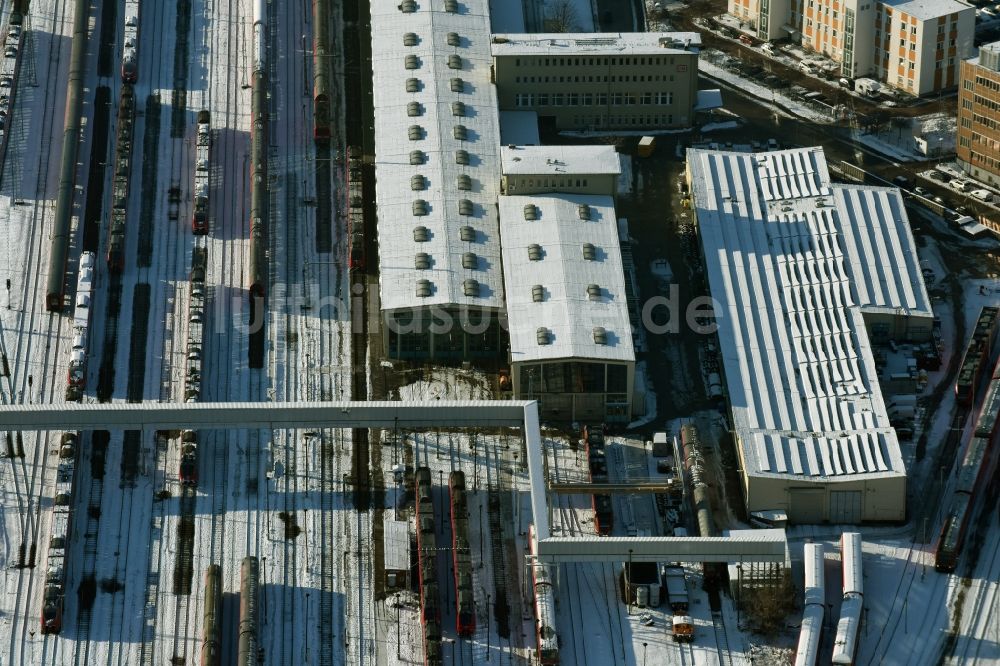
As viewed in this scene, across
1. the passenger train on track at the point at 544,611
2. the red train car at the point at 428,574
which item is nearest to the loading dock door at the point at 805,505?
the passenger train on track at the point at 544,611

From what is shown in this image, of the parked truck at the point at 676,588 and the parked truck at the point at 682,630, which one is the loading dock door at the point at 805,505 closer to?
the parked truck at the point at 676,588

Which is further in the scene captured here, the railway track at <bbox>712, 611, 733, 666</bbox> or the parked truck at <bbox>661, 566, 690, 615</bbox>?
the parked truck at <bbox>661, 566, 690, 615</bbox>

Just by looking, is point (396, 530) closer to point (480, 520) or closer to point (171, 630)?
point (480, 520)

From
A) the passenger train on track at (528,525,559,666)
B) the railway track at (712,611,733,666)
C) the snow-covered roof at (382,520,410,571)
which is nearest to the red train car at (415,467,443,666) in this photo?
the snow-covered roof at (382,520,410,571)

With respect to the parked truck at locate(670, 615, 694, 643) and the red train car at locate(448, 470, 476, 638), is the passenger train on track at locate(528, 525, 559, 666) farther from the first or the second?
the parked truck at locate(670, 615, 694, 643)

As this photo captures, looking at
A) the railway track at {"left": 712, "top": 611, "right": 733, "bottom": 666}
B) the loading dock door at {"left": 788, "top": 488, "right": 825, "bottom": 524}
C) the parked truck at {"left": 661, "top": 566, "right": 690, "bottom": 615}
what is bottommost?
the railway track at {"left": 712, "top": 611, "right": 733, "bottom": 666}

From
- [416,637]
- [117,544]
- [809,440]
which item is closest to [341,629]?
[416,637]
